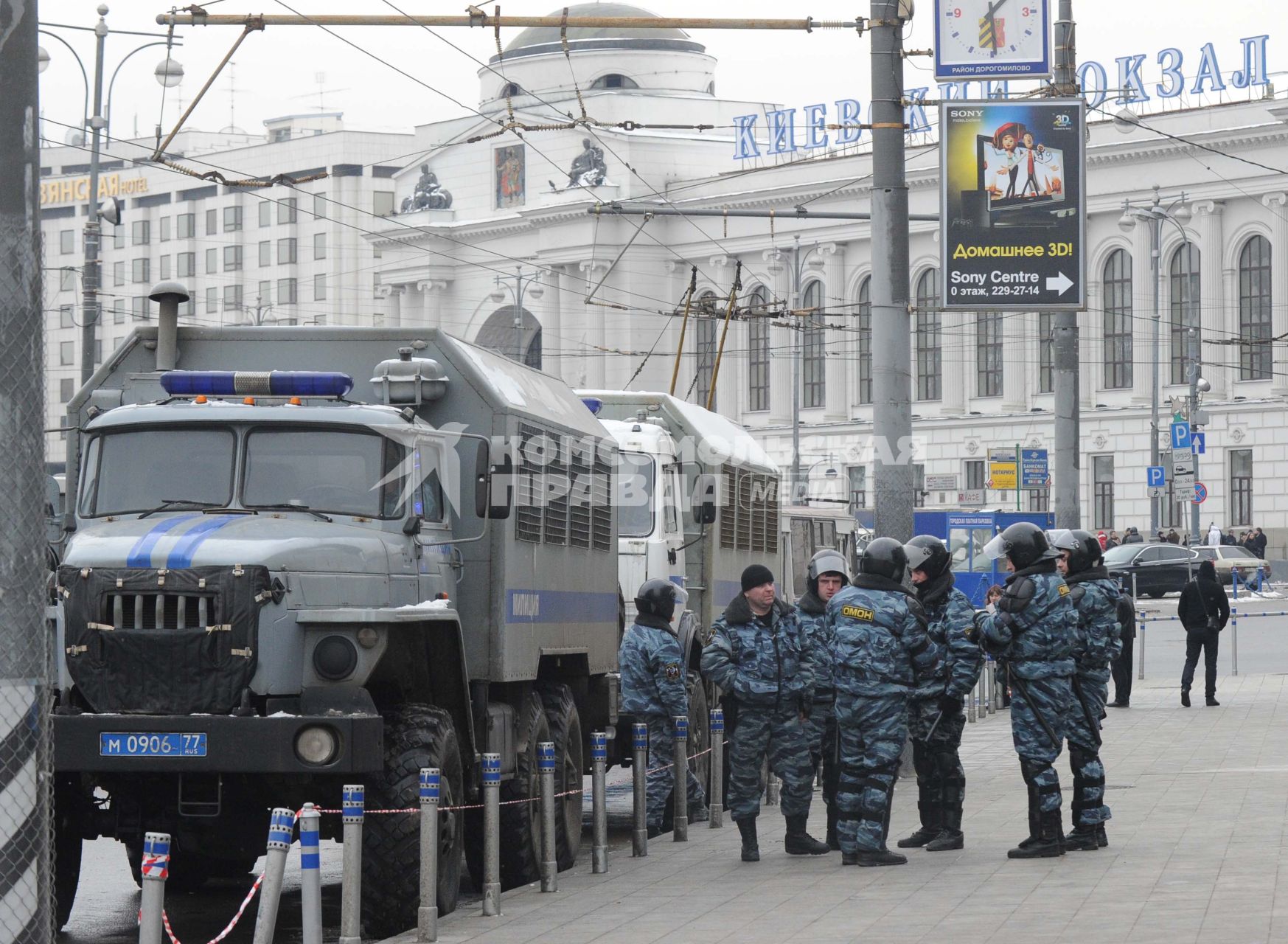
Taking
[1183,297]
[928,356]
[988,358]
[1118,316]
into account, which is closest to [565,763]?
[1183,297]

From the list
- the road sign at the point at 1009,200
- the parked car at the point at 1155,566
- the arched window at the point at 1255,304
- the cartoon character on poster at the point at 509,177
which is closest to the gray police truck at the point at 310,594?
the road sign at the point at 1009,200

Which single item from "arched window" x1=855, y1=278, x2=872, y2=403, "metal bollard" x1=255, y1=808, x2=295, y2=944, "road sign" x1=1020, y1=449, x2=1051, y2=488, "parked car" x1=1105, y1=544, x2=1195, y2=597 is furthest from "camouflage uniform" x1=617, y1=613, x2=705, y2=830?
"arched window" x1=855, y1=278, x2=872, y2=403

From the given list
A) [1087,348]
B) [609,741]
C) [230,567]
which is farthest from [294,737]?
[1087,348]

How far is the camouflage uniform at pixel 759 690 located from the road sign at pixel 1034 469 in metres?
22.5

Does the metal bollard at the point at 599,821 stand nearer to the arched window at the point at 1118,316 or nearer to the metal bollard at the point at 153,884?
the metal bollard at the point at 153,884

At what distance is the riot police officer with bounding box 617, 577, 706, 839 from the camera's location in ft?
45.8

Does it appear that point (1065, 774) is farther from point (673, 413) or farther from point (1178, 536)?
point (1178, 536)

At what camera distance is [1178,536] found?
6381 centimetres

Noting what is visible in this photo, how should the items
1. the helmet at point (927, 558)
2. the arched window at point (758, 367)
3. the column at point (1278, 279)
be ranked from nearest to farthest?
the helmet at point (927, 558), the column at point (1278, 279), the arched window at point (758, 367)

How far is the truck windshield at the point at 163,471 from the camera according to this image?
10984mm

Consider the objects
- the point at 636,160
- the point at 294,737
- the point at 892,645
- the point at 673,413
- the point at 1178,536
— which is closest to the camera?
the point at 294,737

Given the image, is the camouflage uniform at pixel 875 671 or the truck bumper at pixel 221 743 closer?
the truck bumper at pixel 221 743

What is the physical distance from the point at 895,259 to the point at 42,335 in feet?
35.6

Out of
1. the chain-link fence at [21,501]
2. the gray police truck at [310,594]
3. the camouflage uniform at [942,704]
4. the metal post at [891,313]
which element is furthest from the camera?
the metal post at [891,313]
